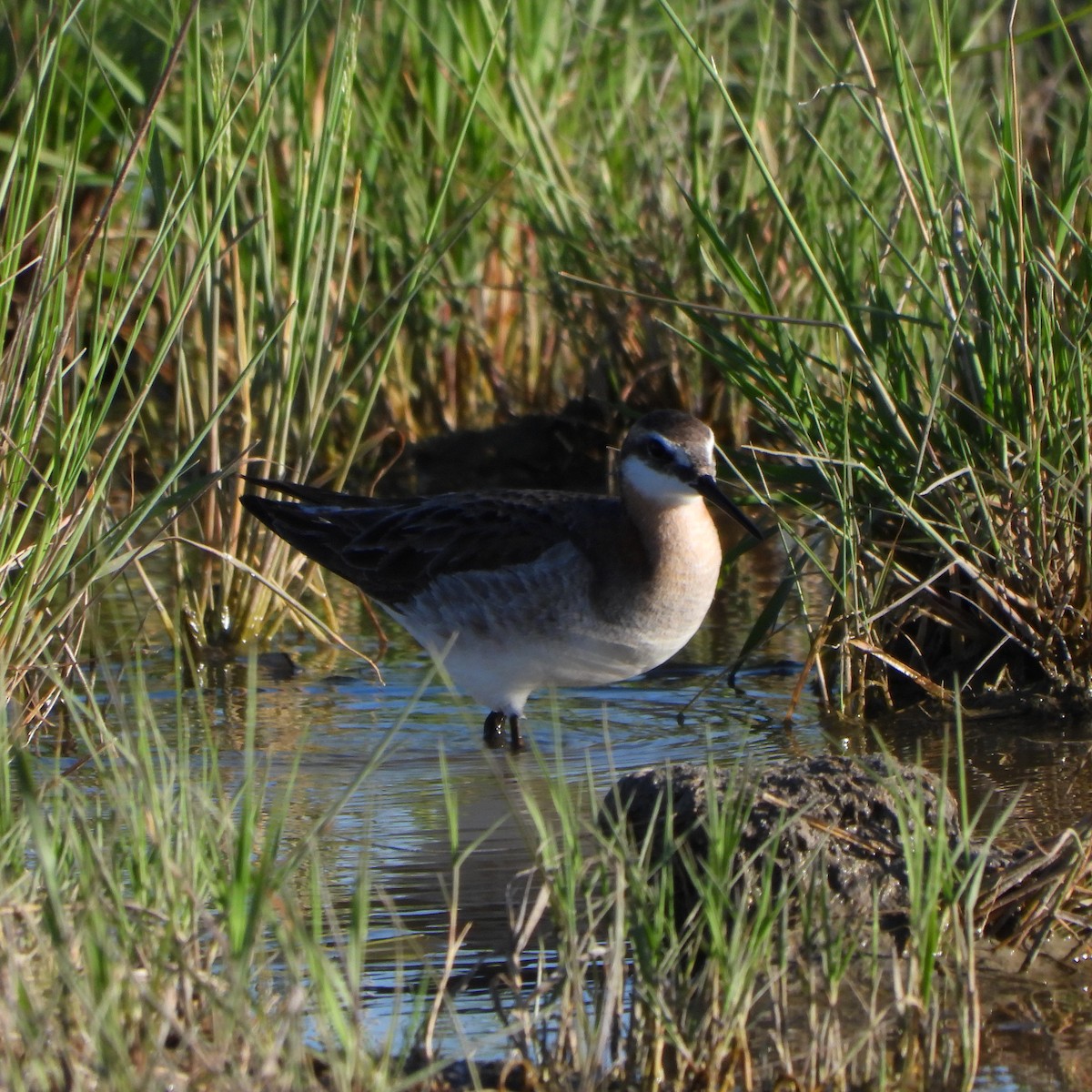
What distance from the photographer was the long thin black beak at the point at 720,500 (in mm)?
5164

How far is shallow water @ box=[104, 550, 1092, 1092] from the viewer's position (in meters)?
3.52

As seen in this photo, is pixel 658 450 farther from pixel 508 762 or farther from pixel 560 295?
pixel 560 295

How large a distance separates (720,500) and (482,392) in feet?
14.5

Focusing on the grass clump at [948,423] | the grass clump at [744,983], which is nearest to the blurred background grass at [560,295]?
the grass clump at [948,423]

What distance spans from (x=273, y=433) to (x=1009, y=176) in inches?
101

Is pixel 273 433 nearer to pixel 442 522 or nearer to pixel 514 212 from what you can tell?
pixel 442 522

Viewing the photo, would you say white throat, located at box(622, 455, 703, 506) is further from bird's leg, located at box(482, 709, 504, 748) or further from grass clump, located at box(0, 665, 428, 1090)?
grass clump, located at box(0, 665, 428, 1090)

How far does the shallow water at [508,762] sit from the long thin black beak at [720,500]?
65cm

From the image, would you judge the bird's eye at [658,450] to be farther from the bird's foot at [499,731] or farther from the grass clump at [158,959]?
the grass clump at [158,959]

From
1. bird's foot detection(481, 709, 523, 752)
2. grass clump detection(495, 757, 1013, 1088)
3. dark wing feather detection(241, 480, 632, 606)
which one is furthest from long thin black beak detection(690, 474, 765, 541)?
grass clump detection(495, 757, 1013, 1088)

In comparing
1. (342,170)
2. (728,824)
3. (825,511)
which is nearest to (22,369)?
(342,170)

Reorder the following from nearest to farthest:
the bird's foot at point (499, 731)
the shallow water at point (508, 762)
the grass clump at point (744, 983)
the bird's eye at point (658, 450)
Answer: the grass clump at point (744, 983)
the shallow water at point (508, 762)
the bird's eye at point (658, 450)
the bird's foot at point (499, 731)

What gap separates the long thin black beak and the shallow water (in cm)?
65

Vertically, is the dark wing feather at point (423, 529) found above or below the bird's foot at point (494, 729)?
above
